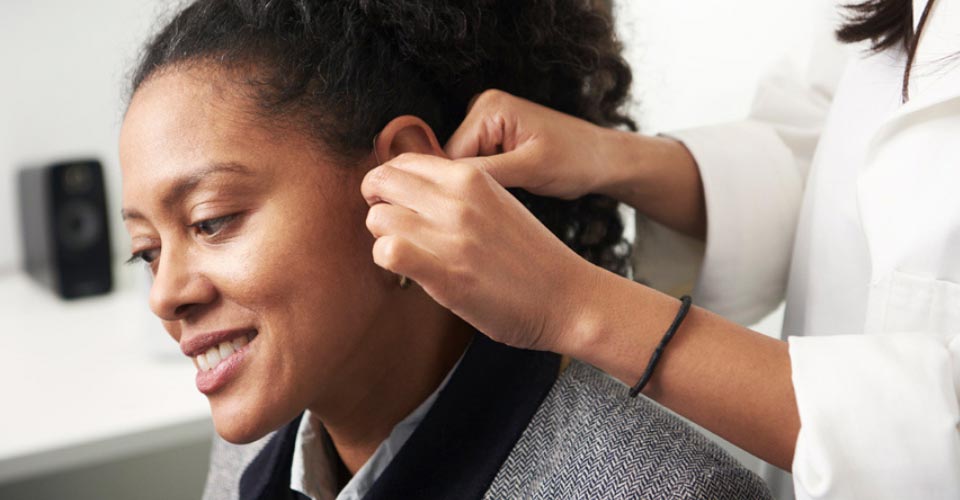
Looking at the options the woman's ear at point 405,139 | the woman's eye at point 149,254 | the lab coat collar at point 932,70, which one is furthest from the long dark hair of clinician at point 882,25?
the woman's eye at point 149,254

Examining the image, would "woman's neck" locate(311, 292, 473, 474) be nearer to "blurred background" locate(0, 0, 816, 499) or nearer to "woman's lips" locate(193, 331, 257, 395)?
"woman's lips" locate(193, 331, 257, 395)

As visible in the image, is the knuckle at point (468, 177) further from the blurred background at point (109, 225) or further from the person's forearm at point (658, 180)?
the blurred background at point (109, 225)

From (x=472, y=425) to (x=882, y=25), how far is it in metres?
0.57

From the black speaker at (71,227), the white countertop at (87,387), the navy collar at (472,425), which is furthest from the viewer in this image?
the black speaker at (71,227)

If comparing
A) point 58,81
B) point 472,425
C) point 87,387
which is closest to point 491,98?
point 472,425

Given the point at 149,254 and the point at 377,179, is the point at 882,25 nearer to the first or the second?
the point at 377,179

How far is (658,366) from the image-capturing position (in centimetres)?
82

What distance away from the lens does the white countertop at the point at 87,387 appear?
1462mm

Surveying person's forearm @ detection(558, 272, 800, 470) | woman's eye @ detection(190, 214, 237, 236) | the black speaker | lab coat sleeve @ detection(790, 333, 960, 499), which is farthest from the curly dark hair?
the black speaker

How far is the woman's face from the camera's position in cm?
92

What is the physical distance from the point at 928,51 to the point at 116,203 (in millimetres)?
1745

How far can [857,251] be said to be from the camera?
3.44ft

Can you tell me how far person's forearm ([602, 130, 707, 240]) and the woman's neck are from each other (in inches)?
9.4

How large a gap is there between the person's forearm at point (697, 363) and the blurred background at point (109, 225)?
46 cm
